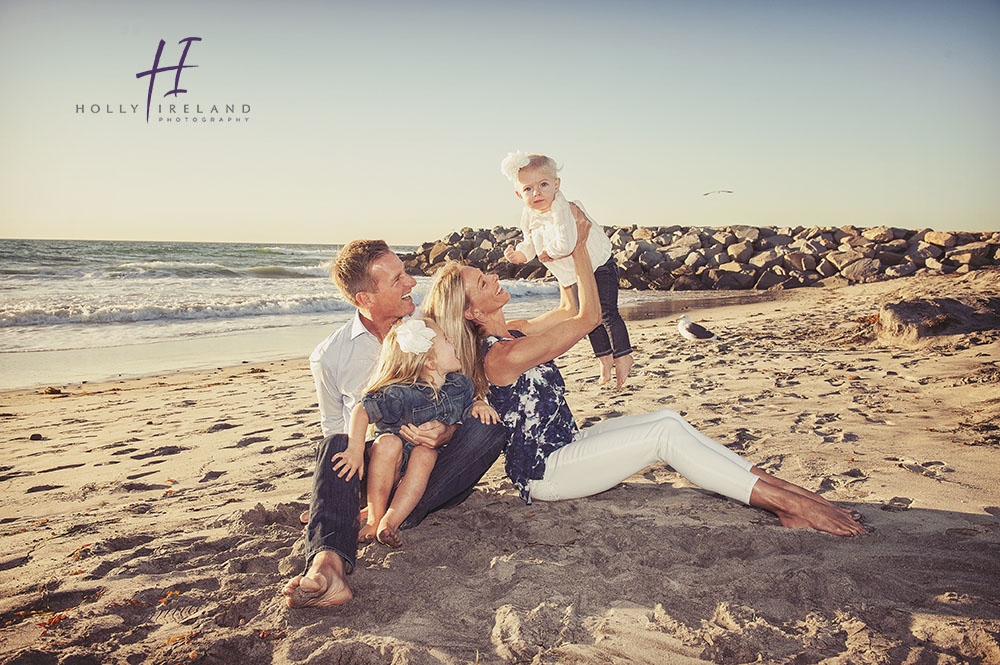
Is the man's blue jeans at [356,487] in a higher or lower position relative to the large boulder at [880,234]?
lower

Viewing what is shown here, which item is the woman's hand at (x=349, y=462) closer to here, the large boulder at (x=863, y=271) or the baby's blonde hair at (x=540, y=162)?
the baby's blonde hair at (x=540, y=162)

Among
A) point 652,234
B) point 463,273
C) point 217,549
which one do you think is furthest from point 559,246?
point 652,234

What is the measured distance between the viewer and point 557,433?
317 cm

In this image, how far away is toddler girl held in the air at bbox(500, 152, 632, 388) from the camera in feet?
12.6

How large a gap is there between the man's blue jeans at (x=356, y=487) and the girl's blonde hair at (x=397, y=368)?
294mm

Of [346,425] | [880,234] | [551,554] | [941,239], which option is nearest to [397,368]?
[346,425]

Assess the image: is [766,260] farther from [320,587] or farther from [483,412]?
[320,587]

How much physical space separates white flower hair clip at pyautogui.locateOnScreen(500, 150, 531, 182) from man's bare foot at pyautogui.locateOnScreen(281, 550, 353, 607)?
2596 millimetres

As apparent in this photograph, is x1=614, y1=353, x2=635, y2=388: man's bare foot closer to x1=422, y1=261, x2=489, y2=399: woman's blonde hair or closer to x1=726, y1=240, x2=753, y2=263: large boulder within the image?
x1=422, y1=261, x2=489, y2=399: woman's blonde hair

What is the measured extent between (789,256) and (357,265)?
18.2 meters

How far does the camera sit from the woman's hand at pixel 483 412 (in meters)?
2.94

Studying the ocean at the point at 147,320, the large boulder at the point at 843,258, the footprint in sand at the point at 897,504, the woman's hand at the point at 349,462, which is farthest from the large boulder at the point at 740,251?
the woman's hand at the point at 349,462

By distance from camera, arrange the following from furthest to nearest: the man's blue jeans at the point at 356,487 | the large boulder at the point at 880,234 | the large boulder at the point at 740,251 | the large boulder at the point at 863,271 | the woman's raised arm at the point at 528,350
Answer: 1. the large boulder at the point at 740,251
2. the large boulder at the point at 880,234
3. the large boulder at the point at 863,271
4. the woman's raised arm at the point at 528,350
5. the man's blue jeans at the point at 356,487

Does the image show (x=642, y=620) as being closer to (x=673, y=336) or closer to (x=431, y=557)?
(x=431, y=557)
